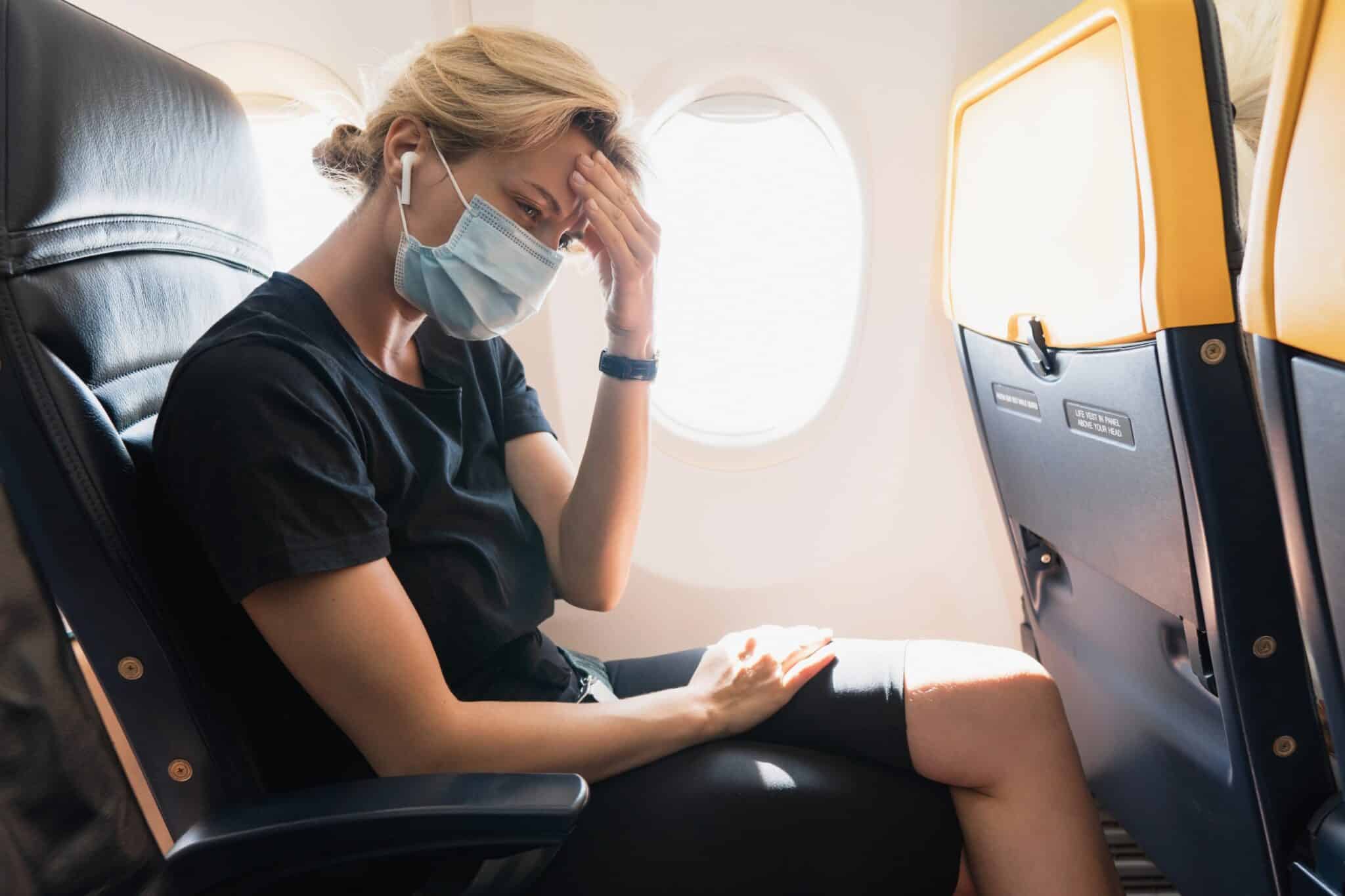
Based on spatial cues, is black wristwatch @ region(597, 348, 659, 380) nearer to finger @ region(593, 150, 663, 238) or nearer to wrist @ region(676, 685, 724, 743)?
finger @ region(593, 150, 663, 238)

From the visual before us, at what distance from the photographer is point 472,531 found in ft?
4.10

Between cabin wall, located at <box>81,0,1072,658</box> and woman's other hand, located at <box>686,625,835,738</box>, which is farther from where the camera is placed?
cabin wall, located at <box>81,0,1072,658</box>

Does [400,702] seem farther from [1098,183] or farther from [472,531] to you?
[1098,183]

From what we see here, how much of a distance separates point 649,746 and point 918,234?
1291 mm

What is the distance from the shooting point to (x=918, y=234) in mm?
2059

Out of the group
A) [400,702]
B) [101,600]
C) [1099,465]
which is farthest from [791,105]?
[101,600]

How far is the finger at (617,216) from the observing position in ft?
4.26

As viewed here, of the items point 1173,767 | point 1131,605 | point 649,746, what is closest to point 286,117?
point 649,746

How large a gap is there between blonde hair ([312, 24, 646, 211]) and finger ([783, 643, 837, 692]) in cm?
76

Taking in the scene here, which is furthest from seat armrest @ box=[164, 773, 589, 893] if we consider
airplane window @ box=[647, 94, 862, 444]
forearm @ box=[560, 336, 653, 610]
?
airplane window @ box=[647, 94, 862, 444]

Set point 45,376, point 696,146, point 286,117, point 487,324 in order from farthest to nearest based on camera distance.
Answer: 1. point 696,146
2. point 286,117
3. point 487,324
4. point 45,376

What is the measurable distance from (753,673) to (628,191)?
2.21 feet

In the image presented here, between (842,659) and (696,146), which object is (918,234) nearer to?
(696,146)

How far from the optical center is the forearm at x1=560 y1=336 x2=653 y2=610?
148 centimetres
